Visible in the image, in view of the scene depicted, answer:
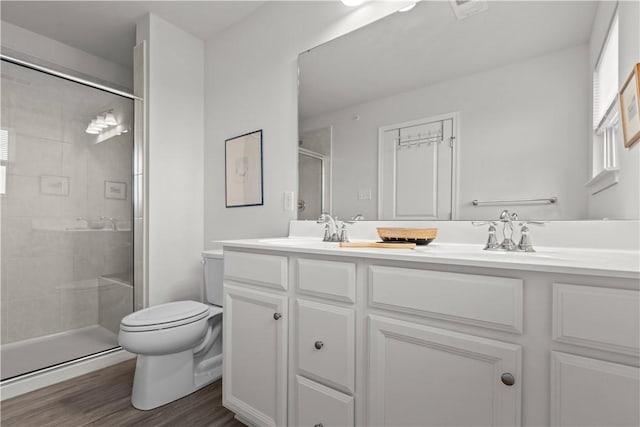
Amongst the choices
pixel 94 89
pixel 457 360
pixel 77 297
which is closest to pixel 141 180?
pixel 94 89

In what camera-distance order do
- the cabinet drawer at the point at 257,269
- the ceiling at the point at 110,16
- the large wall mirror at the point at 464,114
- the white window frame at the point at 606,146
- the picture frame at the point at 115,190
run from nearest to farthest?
the white window frame at the point at 606,146
the large wall mirror at the point at 464,114
the cabinet drawer at the point at 257,269
the ceiling at the point at 110,16
the picture frame at the point at 115,190

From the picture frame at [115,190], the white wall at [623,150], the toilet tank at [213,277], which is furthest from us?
the picture frame at [115,190]

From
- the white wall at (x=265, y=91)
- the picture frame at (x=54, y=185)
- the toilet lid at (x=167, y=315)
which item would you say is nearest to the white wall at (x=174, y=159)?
the white wall at (x=265, y=91)

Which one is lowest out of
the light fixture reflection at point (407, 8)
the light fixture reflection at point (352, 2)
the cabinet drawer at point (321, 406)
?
the cabinet drawer at point (321, 406)

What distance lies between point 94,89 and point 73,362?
6.07 ft

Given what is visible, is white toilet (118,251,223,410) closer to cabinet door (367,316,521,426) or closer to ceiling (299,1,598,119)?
cabinet door (367,316,521,426)

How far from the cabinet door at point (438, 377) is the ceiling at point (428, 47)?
3.73ft

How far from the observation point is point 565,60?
1.17 meters

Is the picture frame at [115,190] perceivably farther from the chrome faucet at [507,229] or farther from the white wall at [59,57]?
the chrome faucet at [507,229]

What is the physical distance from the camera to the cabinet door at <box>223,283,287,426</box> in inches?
49.1

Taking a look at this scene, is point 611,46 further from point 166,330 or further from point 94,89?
point 94,89

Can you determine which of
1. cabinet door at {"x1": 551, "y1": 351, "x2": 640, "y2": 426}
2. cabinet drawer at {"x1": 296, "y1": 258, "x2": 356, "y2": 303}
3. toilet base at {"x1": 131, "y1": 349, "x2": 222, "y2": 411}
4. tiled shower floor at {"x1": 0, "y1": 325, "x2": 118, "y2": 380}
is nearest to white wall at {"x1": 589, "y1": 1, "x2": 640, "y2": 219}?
cabinet door at {"x1": 551, "y1": 351, "x2": 640, "y2": 426}

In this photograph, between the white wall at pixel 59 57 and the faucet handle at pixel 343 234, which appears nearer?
the faucet handle at pixel 343 234

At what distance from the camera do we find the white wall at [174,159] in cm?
235
